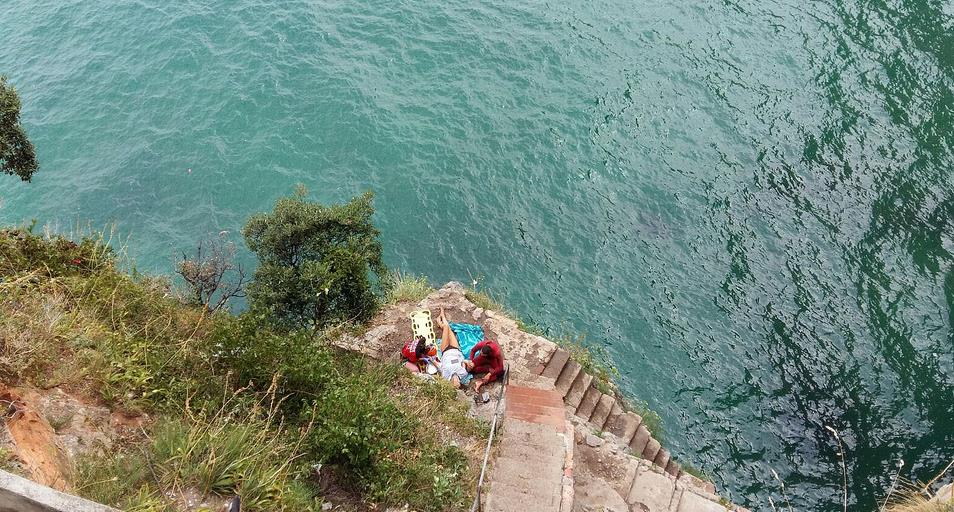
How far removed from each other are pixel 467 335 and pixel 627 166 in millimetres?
11072

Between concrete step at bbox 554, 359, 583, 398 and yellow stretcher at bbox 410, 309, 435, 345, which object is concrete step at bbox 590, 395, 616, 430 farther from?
yellow stretcher at bbox 410, 309, 435, 345

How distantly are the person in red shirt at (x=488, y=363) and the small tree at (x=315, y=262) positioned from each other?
9.45ft

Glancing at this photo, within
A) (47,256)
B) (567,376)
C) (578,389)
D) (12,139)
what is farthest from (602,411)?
(12,139)

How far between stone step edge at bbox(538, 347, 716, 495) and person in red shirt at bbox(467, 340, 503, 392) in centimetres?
125

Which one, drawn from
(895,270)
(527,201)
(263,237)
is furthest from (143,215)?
(895,270)

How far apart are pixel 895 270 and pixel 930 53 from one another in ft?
35.5

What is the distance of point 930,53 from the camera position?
76.1ft

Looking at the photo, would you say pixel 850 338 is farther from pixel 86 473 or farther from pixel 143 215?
pixel 143 215

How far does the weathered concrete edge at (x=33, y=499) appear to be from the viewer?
490 centimetres

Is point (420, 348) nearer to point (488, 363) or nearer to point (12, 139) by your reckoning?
point (488, 363)

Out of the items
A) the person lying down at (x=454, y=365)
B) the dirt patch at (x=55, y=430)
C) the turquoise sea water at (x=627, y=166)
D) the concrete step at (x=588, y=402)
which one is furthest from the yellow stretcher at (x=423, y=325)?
the turquoise sea water at (x=627, y=166)

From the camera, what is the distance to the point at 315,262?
1304 cm

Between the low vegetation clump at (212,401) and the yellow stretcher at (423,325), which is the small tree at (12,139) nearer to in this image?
the low vegetation clump at (212,401)

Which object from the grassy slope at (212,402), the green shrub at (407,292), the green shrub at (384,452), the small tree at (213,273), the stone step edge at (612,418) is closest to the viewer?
the grassy slope at (212,402)
